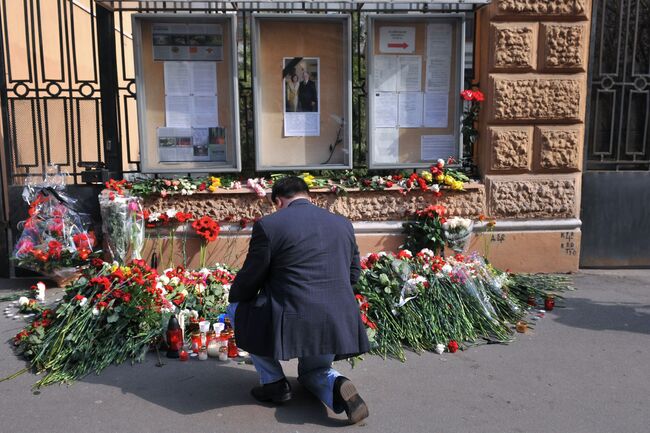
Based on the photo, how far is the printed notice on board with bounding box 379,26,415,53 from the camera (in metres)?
6.51

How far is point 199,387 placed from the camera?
4.08 meters

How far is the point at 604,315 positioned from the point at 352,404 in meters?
3.13

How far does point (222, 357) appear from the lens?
447cm

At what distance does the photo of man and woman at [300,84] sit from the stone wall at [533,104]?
1771 millimetres

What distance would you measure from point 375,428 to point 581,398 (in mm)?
1384

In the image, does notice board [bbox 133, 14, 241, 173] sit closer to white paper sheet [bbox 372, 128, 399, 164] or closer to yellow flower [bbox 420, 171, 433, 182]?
white paper sheet [bbox 372, 128, 399, 164]

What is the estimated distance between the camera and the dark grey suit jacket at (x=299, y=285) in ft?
11.2

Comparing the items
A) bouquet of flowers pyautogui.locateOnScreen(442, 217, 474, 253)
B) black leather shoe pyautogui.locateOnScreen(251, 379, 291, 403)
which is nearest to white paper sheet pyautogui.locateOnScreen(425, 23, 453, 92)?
bouquet of flowers pyautogui.locateOnScreen(442, 217, 474, 253)

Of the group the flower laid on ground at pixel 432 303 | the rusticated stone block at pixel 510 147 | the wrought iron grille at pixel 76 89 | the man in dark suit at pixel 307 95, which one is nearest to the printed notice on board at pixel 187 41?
the wrought iron grille at pixel 76 89

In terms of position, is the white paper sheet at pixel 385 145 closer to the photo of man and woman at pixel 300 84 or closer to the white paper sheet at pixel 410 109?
the white paper sheet at pixel 410 109

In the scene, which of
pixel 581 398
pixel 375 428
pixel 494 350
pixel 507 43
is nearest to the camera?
pixel 375 428

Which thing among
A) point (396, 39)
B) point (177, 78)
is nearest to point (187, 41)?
point (177, 78)

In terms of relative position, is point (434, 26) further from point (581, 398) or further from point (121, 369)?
point (121, 369)

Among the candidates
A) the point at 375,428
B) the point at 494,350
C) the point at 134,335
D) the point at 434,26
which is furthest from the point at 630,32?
the point at 134,335
